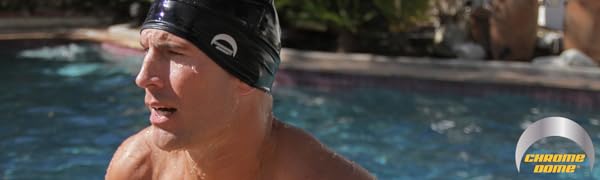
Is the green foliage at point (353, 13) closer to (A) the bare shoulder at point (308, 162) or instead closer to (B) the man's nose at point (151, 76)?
(A) the bare shoulder at point (308, 162)

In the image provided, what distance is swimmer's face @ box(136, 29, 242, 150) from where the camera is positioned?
1.84 metres

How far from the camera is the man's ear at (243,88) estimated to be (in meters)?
1.95

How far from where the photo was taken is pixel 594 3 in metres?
9.24

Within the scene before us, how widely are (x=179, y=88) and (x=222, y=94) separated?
0.12m

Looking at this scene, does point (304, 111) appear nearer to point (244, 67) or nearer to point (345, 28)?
point (345, 28)

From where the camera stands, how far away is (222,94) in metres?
1.90

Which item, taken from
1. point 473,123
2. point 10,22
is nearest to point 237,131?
point 473,123

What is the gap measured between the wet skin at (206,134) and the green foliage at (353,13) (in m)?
8.54

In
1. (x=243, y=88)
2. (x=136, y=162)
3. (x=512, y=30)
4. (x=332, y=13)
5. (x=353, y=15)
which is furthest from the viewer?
(x=353, y=15)

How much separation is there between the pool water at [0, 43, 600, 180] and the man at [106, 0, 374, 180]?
10.3 feet

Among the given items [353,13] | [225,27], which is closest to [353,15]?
[353,13]

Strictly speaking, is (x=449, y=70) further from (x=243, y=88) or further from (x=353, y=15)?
(x=243, y=88)

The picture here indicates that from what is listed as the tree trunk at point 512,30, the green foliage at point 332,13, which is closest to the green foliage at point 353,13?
the green foliage at point 332,13

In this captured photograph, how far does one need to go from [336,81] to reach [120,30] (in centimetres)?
492
